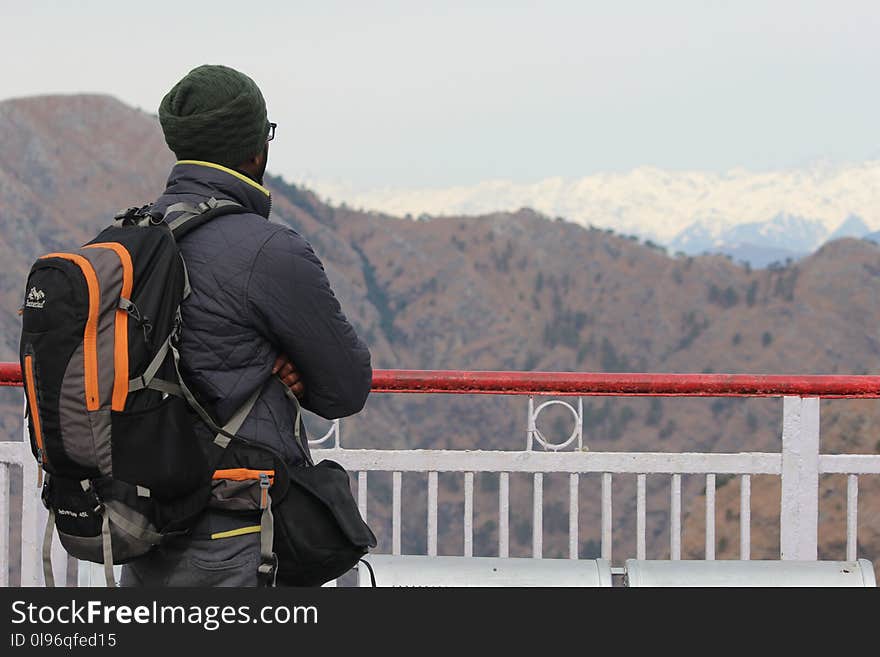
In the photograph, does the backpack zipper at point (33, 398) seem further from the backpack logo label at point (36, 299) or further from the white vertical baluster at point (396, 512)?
the white vertical baluster at point (396, 512)

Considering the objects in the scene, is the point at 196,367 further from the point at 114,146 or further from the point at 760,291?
the point at 114,146

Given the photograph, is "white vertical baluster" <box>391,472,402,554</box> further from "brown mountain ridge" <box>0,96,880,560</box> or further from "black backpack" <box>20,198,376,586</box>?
"brown mountain ridge" <box>0,96,880,560</box>

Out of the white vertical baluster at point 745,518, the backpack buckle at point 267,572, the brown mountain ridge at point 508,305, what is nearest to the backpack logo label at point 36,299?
the backpack buckle at point 267,572

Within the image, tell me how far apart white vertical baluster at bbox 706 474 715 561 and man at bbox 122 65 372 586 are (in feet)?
6.00

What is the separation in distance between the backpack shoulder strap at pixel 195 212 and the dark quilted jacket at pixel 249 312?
0.01 meters

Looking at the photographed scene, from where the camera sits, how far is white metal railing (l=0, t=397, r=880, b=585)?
376cm

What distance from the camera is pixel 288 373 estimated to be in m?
2.25

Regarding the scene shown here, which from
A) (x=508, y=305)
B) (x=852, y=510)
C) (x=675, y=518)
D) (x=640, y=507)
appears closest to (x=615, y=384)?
(x=640, y=507)

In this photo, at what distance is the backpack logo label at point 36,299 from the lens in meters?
2.04

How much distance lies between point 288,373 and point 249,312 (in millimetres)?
168

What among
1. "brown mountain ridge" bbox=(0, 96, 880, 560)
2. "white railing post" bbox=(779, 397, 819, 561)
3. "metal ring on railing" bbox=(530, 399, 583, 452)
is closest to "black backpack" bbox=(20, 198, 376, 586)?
"metal ring on railing" bbox=(530, 399, 583, 452)

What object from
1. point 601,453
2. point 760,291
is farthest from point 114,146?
point 601,453

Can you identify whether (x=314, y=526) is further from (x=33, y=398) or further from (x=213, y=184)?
(x=213, y=184)

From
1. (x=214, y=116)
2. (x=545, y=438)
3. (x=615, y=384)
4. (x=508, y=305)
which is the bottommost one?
(x=545, y=438)
